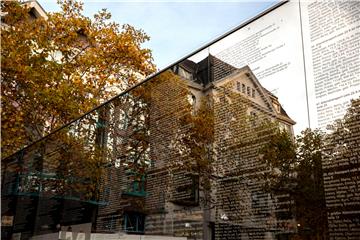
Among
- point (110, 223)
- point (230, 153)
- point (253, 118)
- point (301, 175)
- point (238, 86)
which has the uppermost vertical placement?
point (238, 86)

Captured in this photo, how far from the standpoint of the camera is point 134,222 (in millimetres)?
3055

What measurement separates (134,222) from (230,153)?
102 cm

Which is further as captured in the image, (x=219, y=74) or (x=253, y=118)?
(x=219, y=74)

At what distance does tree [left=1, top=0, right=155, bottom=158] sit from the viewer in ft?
21.3

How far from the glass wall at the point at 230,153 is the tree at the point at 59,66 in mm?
2821

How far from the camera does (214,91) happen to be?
2881 millimetres

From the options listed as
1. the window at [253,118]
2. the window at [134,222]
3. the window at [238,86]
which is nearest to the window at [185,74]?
the window at [238,86]

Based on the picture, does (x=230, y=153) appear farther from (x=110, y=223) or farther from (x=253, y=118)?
(x=110, y=223)

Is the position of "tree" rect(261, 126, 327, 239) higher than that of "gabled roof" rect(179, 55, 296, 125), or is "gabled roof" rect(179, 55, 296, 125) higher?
"gabled roof" rect(179, 55, 296, 125)

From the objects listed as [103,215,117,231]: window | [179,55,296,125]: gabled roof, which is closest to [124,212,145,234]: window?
[103,215,117,231]: window

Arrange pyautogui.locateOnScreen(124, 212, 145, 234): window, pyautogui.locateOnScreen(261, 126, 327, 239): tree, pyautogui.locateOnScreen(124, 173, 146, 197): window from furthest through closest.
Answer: pyautogui.locateOnScreen(124, 173, 146, 197): window < pyautogui.locateOnScreen(124, 212, 145, 234): window < pyautogui.locateOnScreen(261, 126, 327, 239): tree

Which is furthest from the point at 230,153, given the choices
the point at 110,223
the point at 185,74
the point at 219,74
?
the point at 110,223

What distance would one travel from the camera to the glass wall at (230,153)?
81.7 inches

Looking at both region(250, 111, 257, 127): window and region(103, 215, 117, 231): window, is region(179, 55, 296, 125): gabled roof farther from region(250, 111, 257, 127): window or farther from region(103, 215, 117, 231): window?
region(103, 215, 117, 231): window
